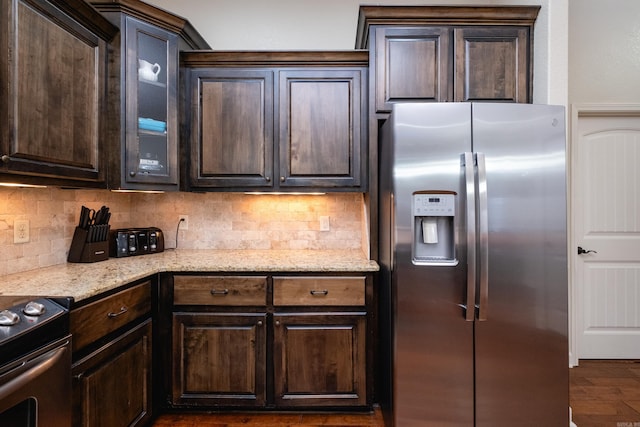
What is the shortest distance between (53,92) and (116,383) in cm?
142

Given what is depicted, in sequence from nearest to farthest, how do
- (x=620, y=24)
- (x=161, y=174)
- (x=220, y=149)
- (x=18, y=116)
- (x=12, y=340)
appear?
(x=12, y=340) < (x=18, y=116) < (x=161, y=174) < (x=220, y=149) < (x=620, y=24)

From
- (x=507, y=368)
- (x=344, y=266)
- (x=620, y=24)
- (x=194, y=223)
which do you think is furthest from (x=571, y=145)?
(x=194, y=223)

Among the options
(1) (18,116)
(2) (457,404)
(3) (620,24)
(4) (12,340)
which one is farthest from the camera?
(3) (620,24)

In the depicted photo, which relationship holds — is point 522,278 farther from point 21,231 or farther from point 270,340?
point 21,231

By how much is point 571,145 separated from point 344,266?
2.19 m

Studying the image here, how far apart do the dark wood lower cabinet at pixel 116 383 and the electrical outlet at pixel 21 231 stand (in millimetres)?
800

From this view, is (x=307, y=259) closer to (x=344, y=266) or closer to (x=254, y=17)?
(x=344, y=266)

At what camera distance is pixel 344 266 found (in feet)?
6.70

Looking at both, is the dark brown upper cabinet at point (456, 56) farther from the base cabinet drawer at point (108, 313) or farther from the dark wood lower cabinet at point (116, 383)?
the dark wood lower cabinet at point (116, 383)

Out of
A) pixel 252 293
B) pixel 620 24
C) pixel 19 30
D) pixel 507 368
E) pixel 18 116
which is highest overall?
pixel 620 24

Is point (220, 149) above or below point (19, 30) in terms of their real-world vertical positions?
below

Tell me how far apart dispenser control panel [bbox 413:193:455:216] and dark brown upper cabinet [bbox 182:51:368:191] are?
24.3 inches

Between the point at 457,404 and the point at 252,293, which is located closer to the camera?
the point at 457,404

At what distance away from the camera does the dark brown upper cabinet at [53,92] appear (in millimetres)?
1410
